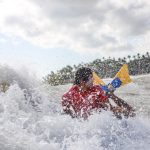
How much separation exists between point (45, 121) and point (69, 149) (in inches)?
52.2

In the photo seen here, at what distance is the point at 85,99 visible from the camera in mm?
8445

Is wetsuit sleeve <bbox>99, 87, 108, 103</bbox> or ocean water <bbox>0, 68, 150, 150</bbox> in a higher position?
wetsuit sleeve <bbox>99, 87, 108, 103</bbox>

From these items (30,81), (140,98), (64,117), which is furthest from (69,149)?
(140,98)

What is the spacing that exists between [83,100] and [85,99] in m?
0.05

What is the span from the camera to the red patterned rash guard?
836 centimetres

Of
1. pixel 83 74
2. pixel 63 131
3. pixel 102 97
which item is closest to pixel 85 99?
pixel 102 97

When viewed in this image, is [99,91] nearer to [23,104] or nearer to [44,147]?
[23,104]

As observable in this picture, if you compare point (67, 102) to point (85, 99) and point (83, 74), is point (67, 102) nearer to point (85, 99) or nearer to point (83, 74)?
point (85, 99)

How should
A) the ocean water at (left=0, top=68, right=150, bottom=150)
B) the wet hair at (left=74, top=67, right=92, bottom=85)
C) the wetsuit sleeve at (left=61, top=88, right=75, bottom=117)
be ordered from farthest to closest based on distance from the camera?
the wetsuit sleeve at (left=61, top=88, right=75, bottom=117)
the wet hair at (left=74, top=67, right=92, bottom=85)
the ocean water at (left=0, top=68, right=150, bottom=150)

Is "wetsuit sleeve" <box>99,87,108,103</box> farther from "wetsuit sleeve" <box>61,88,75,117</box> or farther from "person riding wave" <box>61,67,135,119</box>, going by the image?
"wetsuit sleeve" <box>61,88,75,117</box>

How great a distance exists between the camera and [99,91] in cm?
850

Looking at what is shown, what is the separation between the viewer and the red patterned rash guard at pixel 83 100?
8.36 m

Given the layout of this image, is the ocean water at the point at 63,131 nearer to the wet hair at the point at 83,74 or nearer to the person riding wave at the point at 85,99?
the person riding wave at the point at 85,99

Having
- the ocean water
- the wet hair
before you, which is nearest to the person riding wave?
the wet hair
